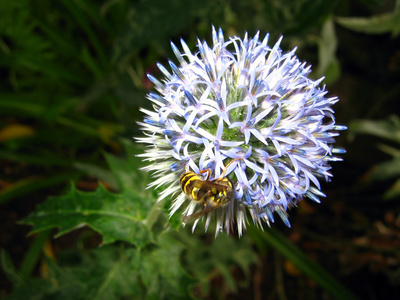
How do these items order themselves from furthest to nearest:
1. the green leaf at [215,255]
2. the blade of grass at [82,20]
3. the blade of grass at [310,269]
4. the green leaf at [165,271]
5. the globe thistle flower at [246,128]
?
the green leaf at [215,255]
the blade of grass at [82,20]
the blade of grass at [310,269]
the green leaf at [165,271]
the globe thistle flower at [246,128]

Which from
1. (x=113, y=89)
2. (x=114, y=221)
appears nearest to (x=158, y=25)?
(x=113, y=89)

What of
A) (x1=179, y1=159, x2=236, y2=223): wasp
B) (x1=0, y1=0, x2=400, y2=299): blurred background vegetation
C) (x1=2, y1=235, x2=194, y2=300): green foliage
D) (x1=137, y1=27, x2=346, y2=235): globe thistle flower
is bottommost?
Result: (x1=2, y1=235, x2=194, y2=300): green foliage

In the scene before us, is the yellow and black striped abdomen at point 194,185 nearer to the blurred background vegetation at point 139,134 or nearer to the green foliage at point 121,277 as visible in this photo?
the green foliage at point 121,277

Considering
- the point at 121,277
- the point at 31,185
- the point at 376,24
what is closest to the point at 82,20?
the point at 31,185

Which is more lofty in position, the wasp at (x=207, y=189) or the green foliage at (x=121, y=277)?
the wasp at (x=207, y=189)

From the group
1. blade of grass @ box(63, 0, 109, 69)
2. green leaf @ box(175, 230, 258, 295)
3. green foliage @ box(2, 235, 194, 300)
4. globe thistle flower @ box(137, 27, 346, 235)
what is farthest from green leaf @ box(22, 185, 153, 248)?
blade of grass @ box(63, 0, 109, 69)

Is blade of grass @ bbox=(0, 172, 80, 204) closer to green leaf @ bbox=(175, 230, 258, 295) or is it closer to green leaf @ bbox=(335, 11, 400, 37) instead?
green leaf @ bbox=(175, 230, 258, 295)

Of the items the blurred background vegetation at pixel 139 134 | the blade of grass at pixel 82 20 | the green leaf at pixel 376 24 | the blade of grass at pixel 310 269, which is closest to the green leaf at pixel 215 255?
the blurred background vegetation at pixel 139 134

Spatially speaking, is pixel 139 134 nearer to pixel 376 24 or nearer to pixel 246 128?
pixel 246 128
